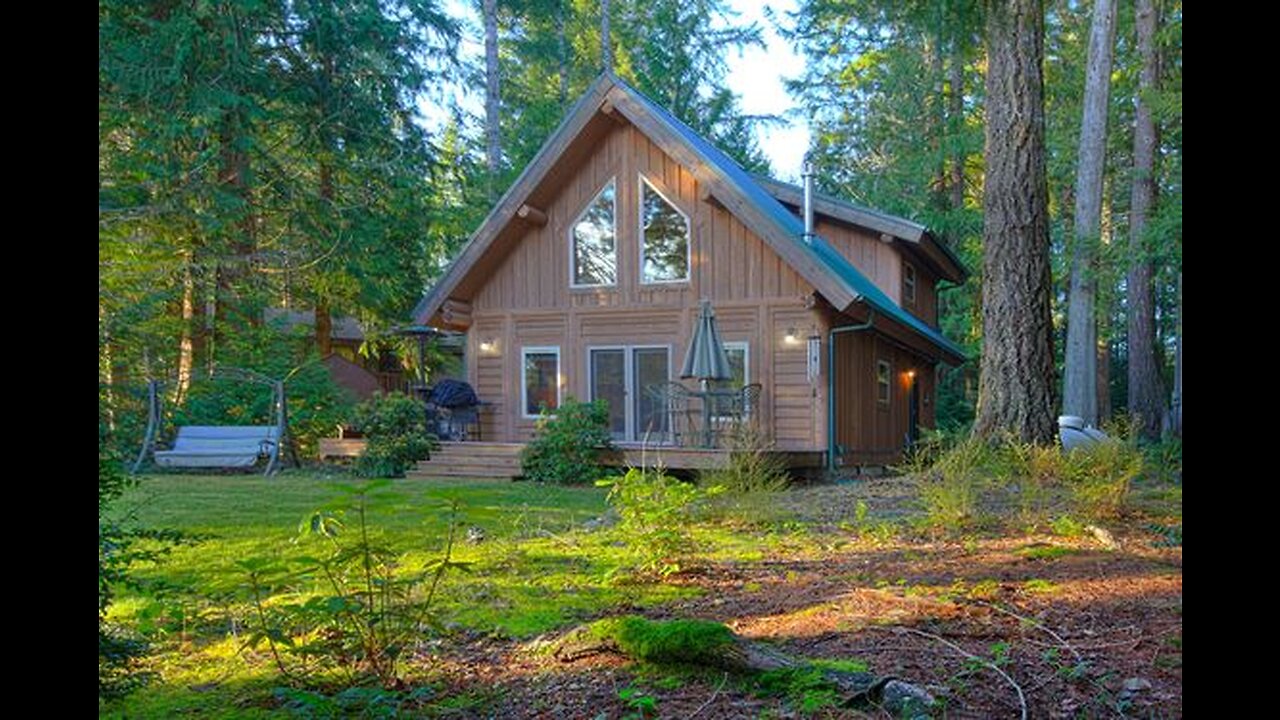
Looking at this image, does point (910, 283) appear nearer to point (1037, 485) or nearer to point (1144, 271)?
point (1144, 271)

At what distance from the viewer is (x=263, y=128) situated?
56.2 feet

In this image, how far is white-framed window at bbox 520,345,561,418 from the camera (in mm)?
13797

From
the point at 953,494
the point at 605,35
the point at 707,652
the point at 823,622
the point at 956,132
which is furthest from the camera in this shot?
the point at 605,35

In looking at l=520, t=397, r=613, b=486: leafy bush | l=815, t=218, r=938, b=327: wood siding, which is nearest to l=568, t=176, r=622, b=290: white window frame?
l=520, t=397, r=613, b=486: leafy bush

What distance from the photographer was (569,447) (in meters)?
11.2

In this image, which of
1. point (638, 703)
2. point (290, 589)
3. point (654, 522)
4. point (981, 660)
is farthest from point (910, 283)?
point (638, 703)

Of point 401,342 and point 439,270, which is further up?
point 439,270

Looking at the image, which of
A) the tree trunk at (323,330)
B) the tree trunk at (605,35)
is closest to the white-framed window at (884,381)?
the tree trunk at (605,35)

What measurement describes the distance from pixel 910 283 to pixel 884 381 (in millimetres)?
2559

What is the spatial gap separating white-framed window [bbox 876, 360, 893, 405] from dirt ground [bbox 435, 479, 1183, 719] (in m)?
10.1
